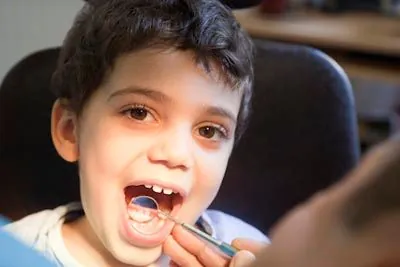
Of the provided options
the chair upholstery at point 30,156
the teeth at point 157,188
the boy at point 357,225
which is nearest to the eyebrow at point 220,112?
the teeth at point 157,188

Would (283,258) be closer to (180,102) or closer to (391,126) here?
(180,102)

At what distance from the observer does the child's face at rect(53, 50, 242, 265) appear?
2.75 ft

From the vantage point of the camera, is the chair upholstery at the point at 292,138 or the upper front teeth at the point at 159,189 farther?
the chair upholstery at the point at 292,138

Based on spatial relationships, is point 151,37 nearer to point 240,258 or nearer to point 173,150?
point 173,150

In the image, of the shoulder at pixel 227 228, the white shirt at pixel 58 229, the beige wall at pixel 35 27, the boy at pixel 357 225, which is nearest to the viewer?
the boy at pixel 357 225

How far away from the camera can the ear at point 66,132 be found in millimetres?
946

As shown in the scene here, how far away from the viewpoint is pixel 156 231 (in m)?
0.87

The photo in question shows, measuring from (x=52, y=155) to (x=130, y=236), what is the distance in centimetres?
41

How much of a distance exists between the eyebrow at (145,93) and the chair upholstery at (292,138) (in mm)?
373

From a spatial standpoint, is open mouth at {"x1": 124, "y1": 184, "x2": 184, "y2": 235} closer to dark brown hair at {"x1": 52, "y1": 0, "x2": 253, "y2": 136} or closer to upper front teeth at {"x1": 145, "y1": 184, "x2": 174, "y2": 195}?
upper front teeth at {"x1": 145, "y1": 184, "x2": 174, "y2": 195}

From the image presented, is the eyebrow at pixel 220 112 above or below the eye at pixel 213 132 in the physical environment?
above

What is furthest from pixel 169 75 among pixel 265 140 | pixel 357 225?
pixel 357 225

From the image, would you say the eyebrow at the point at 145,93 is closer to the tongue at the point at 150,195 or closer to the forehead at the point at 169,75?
the forehead at the point at 169,75

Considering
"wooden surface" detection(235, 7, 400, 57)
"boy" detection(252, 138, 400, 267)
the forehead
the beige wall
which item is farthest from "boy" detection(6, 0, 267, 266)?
"wooden surface" detection(235, 7, 400, 57)
